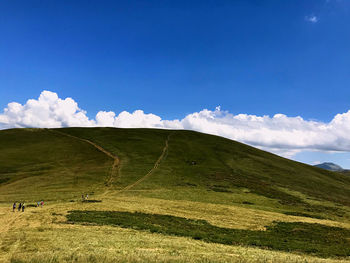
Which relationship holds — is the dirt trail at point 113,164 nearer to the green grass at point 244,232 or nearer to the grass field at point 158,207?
the grass field at point 158,207

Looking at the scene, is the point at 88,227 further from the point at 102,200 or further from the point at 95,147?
the point at 95,147

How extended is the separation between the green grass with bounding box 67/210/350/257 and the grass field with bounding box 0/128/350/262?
0.14 meters

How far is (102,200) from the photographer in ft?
152

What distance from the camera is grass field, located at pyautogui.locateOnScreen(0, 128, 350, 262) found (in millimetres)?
21531

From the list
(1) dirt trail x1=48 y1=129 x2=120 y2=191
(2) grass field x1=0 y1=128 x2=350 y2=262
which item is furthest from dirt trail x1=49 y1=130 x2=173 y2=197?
(2) grass field x1=0 y1=128 x2=350 y2=262

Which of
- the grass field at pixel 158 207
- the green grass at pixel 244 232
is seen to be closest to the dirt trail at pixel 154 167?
the grass field at pixel 158 207

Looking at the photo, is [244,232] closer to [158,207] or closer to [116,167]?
[158,207]

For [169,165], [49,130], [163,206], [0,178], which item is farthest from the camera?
[49,130]

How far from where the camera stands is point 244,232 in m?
30.5

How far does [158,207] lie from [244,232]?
16822 mm

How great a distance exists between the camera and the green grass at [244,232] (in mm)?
25734

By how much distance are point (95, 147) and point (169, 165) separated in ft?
129

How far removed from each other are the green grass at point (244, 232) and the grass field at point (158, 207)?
0.14 m

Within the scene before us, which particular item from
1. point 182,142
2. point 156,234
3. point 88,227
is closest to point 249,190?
point 156,234
